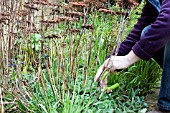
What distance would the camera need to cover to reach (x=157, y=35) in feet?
7.29

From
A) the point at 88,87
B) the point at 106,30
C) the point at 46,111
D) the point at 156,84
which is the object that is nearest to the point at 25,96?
the point at 46,111

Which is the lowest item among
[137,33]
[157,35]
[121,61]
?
[121,61]

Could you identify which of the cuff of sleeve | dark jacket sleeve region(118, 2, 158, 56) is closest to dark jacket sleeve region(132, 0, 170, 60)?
the cuff of sleeve

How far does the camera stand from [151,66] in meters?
3.22

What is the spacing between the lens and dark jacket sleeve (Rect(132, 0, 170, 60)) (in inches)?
85.6

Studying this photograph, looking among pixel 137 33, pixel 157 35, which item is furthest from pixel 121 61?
pixel 137 33

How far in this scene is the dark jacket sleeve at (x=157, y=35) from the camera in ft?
7.13

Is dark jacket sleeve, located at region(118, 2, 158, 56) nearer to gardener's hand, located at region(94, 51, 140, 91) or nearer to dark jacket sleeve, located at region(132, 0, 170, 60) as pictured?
gardener's hand, located at region(94, 51, 140, 91)

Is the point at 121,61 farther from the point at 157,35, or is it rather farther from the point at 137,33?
the point at 137,33

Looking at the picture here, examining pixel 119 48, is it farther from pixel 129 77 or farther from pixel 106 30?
pixel 106 30

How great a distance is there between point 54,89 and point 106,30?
6.62ft

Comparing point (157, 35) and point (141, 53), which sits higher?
point (157, 35)

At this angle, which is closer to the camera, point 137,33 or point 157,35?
point 157,35

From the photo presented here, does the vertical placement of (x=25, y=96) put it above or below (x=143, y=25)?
below
